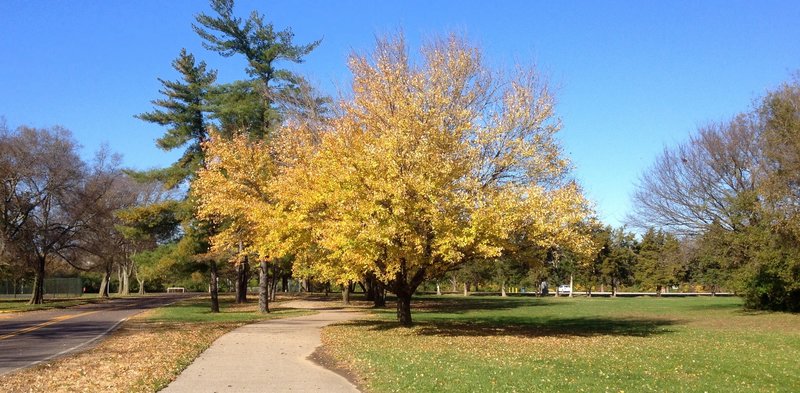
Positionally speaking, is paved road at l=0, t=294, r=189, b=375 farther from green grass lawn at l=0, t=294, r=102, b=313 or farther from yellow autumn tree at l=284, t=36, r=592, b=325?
green grass lawn at l=0, t=294, r=102, b=313

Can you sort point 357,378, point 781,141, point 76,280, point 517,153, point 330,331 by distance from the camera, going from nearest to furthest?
point 357,378, point 517,153, point 330,331, point 781,141, point 76,280

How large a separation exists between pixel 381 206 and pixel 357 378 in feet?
20.3

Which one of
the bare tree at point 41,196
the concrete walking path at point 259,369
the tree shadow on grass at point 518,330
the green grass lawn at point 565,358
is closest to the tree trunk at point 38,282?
the bare tree at point 41,196

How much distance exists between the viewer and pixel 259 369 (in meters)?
11.9

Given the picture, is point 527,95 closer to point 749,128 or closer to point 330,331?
point 330,331

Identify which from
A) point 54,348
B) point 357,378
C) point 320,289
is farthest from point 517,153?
point 320,289

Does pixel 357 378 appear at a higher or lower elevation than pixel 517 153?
lower

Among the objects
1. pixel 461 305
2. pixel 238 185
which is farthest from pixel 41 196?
pixel 461 305

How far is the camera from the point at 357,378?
11.2 m

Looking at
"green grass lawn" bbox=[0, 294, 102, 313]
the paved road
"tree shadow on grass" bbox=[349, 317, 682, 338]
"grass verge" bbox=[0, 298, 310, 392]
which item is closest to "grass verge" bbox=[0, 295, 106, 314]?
"green grass lawn" bbox=[0, 294, 102, 313]

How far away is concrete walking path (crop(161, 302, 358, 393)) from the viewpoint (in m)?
10.0

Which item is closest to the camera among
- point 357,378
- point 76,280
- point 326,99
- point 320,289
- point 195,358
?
point 357,378

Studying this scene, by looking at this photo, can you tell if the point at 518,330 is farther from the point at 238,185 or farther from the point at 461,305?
the point at 461,305

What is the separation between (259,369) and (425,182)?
6.42m
